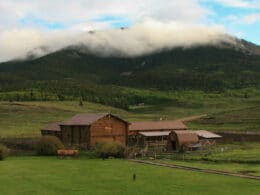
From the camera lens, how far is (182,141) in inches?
3607

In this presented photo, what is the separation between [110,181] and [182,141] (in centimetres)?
4092

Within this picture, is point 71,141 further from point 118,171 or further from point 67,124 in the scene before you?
point 118,171

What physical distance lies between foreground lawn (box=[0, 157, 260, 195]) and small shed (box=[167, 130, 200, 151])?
23.6 m

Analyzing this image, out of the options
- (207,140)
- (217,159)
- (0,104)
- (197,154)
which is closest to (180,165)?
(217,159)

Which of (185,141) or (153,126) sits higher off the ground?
(153,126)

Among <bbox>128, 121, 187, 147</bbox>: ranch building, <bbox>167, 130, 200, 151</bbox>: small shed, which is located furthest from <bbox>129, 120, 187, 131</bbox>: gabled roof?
<bbox>167, 130, 200, 151</bbox>: small shed

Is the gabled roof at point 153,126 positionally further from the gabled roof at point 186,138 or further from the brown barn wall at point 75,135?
the gabled roof at point 186,138

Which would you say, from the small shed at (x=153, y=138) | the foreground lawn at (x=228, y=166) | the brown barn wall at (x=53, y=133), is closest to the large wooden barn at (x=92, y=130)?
the brown barn wall at (x=53, y=133)

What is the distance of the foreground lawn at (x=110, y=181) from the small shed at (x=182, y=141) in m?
23.6

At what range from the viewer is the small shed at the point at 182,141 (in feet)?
298

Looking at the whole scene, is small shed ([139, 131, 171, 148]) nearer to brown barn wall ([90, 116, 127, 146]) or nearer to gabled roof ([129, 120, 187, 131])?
gabled roof ([129, 120, 187, 131])

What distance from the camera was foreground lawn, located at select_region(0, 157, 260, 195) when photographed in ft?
151

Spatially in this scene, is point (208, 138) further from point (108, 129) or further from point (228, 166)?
point (228, 166)

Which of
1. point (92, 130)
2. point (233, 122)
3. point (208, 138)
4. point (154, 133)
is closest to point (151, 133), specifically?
point (154, 133)
